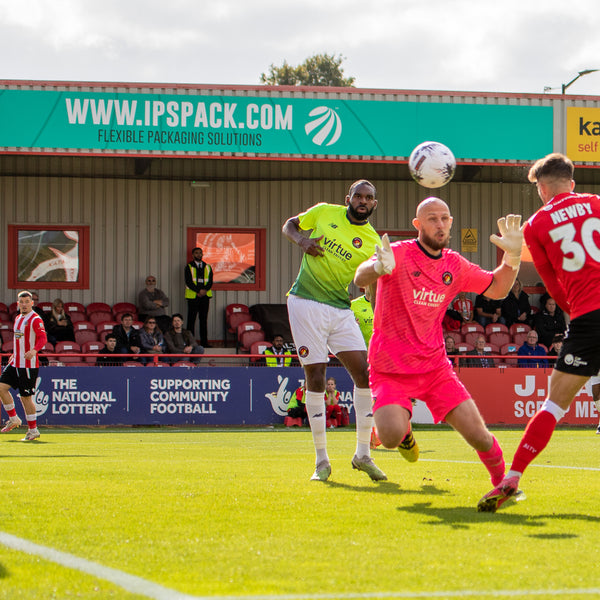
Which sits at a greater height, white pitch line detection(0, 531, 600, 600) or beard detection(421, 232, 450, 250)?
beard detection(421, 232, 450, 250)

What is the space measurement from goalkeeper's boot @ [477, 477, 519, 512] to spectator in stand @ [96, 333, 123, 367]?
13922 mm

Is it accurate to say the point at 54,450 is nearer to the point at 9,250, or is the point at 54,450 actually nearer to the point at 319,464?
the point at 319,464

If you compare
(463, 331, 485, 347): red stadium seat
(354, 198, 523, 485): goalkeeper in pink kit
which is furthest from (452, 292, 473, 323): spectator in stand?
(354, 198, 523, 485): goalkeeper in pink kit

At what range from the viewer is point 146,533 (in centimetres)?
479

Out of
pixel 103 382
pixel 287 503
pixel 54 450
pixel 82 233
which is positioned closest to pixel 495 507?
pixel 287 503

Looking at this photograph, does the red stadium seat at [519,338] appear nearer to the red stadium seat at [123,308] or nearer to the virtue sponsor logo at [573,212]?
the red stadium seat at [123,308]

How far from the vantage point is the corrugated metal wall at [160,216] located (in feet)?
84.6

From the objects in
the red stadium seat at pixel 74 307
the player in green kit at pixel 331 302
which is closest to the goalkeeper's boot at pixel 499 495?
the player in green kit at pixel 331 302

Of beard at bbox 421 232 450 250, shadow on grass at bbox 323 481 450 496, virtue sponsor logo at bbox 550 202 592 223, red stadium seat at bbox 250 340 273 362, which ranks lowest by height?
shadow on grass at bbox 323 481 450 496

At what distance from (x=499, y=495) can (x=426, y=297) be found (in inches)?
55.3

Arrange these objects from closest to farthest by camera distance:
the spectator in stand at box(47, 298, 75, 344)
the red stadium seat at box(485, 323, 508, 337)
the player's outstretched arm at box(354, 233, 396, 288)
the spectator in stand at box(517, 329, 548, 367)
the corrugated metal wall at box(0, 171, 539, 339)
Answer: the player's outstretched arm at box(354, 233, 396, 288) → the spectator in stand at box(517, 329, 548, 367) → the spectator in stand at box(47, 298, 75, 344) → the red stadium seat at box(485, 323, 508, 337) → the corrugated metal wall at box(0, 171, 539, 339)

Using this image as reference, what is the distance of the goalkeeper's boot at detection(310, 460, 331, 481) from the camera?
24.2 ft

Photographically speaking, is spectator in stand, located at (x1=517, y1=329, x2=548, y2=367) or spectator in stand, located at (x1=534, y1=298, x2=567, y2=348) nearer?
spectator in stand, located at (x1=517, y1=329, x2=548, y2=367)

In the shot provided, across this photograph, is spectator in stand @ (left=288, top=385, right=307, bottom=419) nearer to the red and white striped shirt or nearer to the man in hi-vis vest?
the man in hi-vis vest
